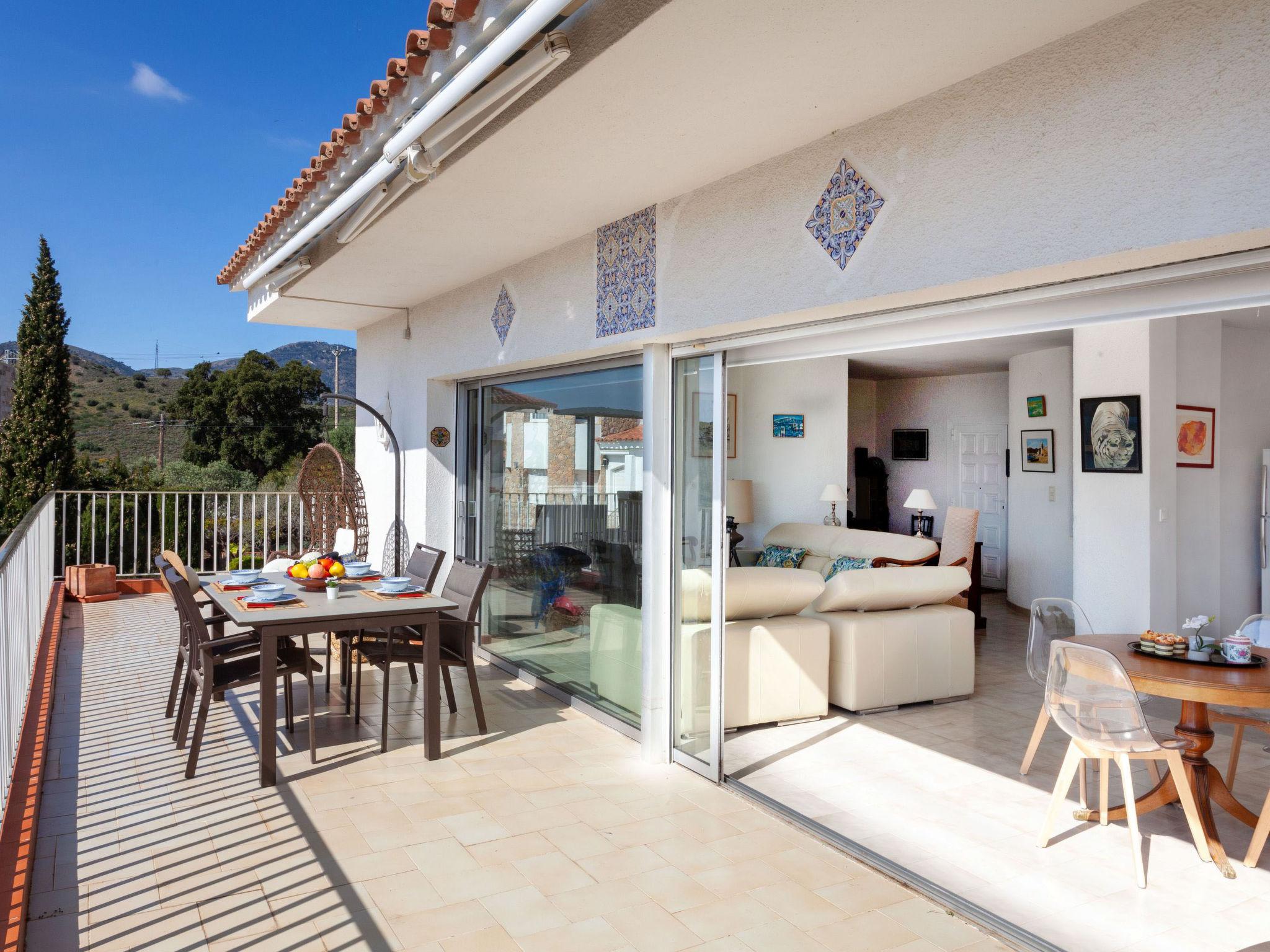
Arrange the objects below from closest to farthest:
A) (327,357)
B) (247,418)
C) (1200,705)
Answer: (1200,705) < (247,418) < (327,357)

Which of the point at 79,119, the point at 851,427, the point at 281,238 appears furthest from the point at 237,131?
the point at 281,238

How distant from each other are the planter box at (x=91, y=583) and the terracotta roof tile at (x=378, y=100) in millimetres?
4854

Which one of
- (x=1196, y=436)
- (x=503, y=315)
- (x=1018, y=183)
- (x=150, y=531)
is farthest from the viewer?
(x=150, y=531)

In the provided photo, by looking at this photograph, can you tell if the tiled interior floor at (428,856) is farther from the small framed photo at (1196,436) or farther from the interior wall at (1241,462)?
the interior wall at (1241,462)

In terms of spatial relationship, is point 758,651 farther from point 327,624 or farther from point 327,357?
point 327,357

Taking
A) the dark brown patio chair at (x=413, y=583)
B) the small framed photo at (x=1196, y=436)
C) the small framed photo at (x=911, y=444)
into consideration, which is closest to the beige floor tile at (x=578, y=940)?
the dark brown patio chair at (x=413, y=583)

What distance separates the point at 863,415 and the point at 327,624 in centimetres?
857

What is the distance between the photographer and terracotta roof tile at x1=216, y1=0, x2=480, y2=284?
2500 millimetres

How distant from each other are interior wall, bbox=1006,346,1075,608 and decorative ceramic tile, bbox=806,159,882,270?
20.3 ft

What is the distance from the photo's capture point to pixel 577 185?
11.7 feet

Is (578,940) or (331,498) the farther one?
(331,498)

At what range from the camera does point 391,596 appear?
14.5 feet

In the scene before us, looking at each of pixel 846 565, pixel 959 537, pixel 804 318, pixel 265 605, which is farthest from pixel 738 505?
pixel 804 318

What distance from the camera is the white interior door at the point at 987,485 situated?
9.78 m
